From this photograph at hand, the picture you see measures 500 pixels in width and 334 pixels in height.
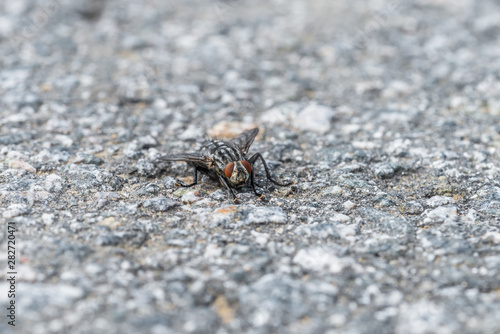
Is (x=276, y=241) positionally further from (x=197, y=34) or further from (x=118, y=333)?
(x=197, y=34)

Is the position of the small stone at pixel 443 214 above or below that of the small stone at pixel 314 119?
below

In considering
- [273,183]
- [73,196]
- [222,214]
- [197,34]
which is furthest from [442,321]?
[197,34]

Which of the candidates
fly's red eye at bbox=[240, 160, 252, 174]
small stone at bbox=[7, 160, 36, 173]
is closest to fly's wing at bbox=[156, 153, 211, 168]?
fly's red eye at bbox=[240, 160, 252, 174]

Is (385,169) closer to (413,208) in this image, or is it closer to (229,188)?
(413,208)

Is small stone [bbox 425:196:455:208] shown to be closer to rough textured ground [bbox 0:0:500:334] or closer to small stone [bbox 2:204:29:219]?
rough textured ground [bbox 0:0:500:334]

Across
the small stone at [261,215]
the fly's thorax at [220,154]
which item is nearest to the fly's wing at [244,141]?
the fly's thorax at [220,154]

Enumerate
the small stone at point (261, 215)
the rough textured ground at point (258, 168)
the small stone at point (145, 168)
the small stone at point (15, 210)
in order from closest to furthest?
the rough textured ground at point (258, 168) < the small stone at point (15, 210) < the small stone at point (261, 215) < the small stone at point (145, 168)

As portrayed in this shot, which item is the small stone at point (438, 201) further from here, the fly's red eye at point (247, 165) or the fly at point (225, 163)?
the fly's red eye at point (247, 165)
